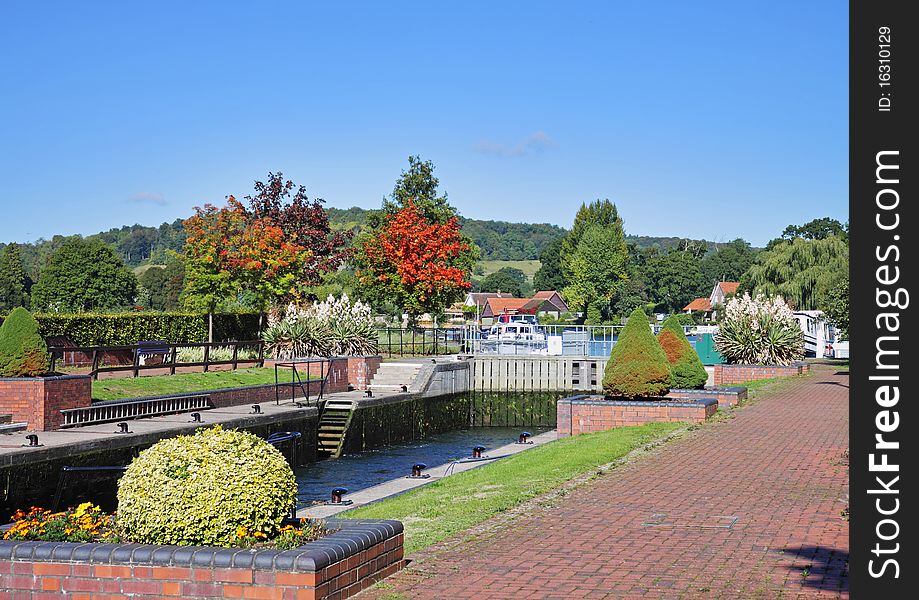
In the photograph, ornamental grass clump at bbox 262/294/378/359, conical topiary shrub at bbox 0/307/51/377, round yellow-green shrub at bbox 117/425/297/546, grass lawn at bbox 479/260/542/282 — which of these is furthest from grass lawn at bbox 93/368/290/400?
grass lawn at bbox 479/260/542/282

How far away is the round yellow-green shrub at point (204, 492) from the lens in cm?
727

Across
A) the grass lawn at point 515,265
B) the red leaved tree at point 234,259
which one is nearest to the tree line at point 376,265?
the red leaved tree at point 234,259

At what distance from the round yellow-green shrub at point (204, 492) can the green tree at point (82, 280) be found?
70.7m

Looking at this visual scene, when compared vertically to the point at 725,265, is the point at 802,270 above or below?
below

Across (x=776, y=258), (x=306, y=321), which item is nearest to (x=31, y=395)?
(x=306, y=321)

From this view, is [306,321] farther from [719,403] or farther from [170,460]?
[170,460]

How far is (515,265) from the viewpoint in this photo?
630 ft

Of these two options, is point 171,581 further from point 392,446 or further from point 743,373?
point 743,373

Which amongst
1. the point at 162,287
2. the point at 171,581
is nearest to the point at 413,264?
the point at 171,581

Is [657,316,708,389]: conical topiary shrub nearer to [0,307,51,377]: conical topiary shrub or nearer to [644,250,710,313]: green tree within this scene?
[0,307,51,377]: conical topiary shrub

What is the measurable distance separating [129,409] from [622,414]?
1015 cm

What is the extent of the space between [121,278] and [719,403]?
6573 centimetres

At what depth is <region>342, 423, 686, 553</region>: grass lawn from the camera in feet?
33.5

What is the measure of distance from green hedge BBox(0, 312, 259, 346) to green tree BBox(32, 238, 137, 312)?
40050 millimetres
